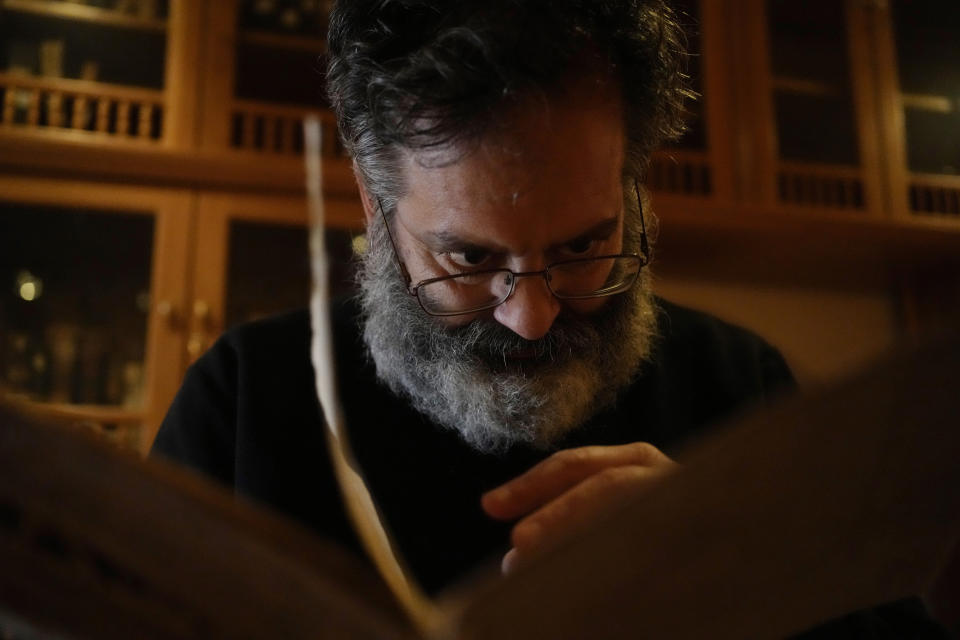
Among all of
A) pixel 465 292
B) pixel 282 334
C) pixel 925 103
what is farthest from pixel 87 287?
pixel 925 103

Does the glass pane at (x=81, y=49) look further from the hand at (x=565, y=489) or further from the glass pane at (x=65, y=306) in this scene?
the hand at (x=565, y=489)

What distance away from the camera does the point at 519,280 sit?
2.74 feet

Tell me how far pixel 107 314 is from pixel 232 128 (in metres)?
0.52

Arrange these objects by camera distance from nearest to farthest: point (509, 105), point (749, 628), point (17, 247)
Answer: point (749, 628) → point (509, 105) → point (17, 247)

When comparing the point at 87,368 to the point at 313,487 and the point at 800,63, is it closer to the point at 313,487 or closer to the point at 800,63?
the point at 313,487

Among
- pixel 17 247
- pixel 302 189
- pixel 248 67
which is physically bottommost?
pixel 17 247

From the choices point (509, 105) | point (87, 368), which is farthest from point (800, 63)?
point (87, 368)

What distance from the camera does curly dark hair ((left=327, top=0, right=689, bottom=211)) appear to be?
785 mm

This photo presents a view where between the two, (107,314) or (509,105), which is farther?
(107,314)

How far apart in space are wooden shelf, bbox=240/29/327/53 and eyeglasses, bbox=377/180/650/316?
1.16m

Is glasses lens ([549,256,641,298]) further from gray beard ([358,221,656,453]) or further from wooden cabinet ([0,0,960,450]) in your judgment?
wooden cabinet ([0,0,960,450])

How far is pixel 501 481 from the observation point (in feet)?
3.02

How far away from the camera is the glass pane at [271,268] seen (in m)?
1.77

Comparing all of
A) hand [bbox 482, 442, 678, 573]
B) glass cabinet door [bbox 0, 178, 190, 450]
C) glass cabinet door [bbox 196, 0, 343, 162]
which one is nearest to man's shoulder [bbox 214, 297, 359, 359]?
hand [bbox 482, 442, 678, 573]
